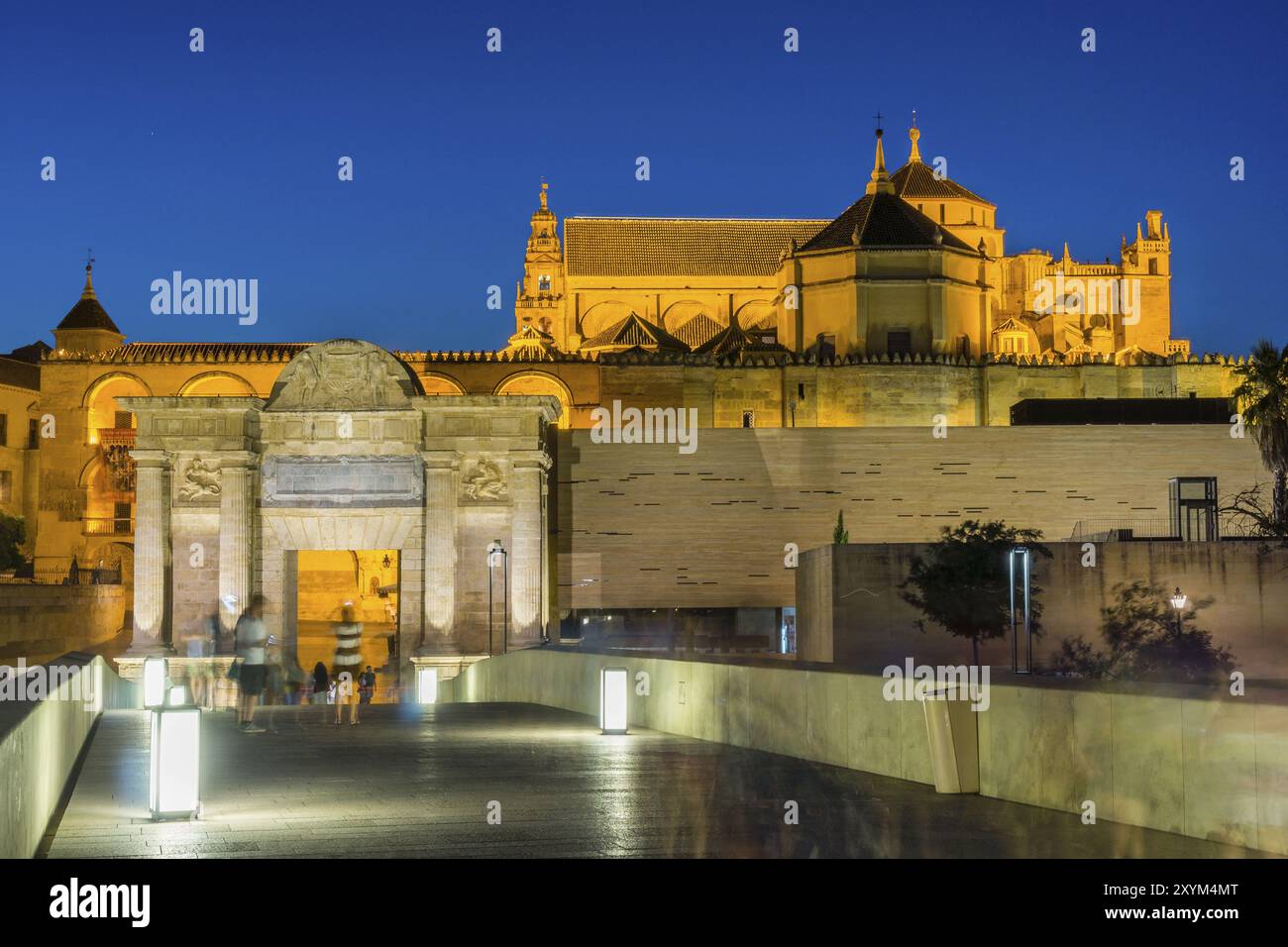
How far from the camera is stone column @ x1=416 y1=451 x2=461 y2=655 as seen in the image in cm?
4216

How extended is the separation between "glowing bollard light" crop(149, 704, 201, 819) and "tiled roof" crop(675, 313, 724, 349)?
6916cm

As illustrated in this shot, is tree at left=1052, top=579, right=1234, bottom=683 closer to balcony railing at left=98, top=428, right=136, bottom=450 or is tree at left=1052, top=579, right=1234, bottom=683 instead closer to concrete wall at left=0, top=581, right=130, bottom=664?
concrete wall at left=0, top=581, right=130, bottom=664

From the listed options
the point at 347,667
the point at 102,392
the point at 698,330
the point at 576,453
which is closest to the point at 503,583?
the point at 576,453

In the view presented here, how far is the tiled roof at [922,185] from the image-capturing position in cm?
8519

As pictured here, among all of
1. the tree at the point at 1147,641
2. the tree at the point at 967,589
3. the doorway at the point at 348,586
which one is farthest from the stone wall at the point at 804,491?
the doorway at the point at 348,586

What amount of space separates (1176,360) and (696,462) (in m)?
22.6

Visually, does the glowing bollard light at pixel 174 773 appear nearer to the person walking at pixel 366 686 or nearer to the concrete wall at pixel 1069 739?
the concrete wall at pixel 1069 739

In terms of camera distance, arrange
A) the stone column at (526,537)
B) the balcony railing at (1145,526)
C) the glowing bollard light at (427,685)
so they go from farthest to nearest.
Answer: the balcony railing at (1145,526) < the stone column at (526,537) < the glowing bollard light at (427,685)

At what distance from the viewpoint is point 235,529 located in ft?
139

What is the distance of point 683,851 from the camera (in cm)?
983

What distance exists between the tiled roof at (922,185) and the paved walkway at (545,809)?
70982 mm

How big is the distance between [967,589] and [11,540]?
41.2m
